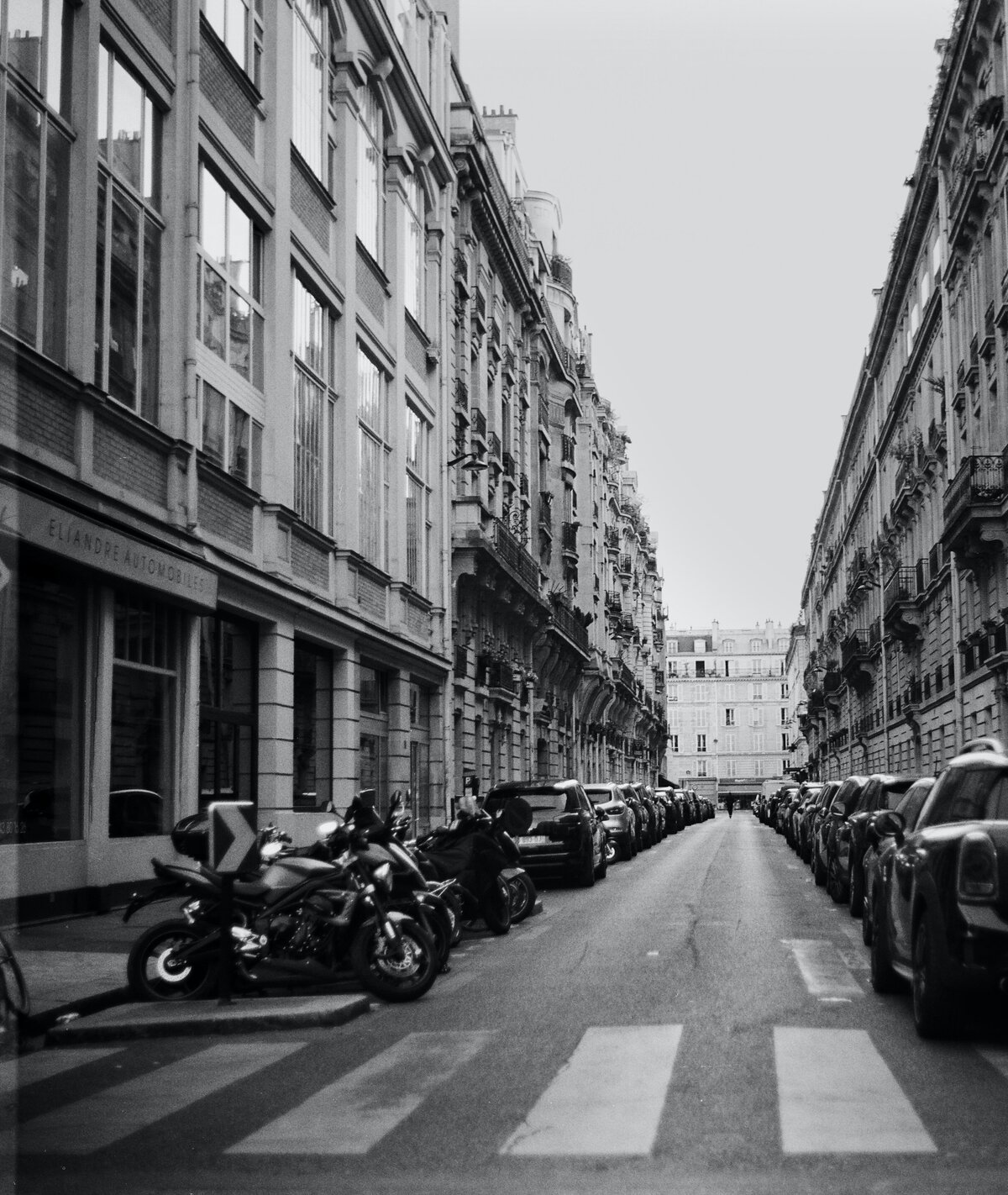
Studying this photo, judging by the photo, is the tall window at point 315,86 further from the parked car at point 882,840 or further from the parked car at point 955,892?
the parked car at point 955,892

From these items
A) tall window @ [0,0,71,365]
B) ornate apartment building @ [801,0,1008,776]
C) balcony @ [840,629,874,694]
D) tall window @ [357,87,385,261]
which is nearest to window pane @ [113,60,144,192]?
tall window @ [0,0,71,365]

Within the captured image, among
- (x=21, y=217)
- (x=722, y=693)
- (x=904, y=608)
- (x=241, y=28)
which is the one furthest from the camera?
(x=722, y=693)

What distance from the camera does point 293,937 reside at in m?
11.1

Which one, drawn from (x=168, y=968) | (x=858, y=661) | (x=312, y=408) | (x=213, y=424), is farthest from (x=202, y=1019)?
(x=858, y=661)

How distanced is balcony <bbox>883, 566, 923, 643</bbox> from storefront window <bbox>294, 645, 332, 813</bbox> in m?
26.0

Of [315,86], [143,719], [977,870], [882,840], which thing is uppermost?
[315,86]

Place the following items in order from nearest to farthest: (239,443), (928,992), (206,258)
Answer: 1. (928,992)
2. (206,258)
3. (239,443)

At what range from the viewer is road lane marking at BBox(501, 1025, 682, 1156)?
6.27 m

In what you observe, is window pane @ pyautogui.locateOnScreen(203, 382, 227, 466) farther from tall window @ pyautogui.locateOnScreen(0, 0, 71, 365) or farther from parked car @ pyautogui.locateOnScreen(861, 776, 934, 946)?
parked car @ pyautogui.locateOnScreen(861, 776, 934, 946)

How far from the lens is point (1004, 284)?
109 feet

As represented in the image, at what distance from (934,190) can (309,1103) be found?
4061 centimetres

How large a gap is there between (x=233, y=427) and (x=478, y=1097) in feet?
47.9

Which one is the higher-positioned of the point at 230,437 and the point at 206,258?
the point at 206,258

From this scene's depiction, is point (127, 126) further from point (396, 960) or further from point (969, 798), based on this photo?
point (969, 798)
